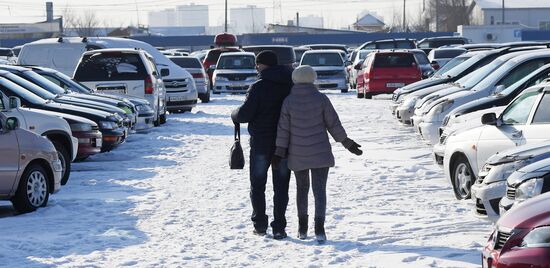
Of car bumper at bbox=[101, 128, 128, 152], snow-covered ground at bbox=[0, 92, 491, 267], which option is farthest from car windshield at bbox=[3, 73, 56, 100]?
snow-covered ground at bbox=[0, 92, 491, 267]

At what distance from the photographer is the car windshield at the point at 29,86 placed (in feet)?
61.6

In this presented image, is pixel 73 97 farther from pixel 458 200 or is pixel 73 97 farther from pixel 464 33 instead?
pixel 464 33

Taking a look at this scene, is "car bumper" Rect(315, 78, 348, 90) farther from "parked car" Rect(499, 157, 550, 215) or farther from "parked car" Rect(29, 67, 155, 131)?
"parked car" Rect(499, 157, 550, 215)

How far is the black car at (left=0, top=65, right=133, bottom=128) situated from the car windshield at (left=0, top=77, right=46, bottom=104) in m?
0.56

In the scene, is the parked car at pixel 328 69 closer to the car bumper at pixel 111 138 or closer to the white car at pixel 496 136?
the car bumper at pixel 111 138

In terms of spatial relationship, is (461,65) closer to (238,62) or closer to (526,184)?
(526,184)

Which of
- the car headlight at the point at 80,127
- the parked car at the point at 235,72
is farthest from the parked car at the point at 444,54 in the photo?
the car headlight at the point at 80,127

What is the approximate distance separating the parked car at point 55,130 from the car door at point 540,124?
6206mm

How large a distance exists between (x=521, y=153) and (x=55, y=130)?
6.93 metres

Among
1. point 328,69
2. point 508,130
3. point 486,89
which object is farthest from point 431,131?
point 328,69

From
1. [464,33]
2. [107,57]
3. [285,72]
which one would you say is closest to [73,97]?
[107,57]

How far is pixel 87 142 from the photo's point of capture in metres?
17.2

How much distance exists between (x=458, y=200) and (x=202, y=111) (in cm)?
1943

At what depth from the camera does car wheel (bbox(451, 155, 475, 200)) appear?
13094 millimetres
